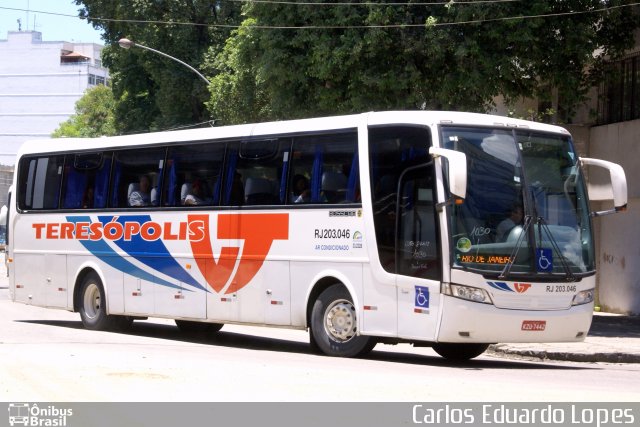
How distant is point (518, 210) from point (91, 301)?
9.01 metres

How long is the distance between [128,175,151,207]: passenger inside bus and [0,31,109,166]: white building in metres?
123

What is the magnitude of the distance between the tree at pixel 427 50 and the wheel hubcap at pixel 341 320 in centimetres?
786

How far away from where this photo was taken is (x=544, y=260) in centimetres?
1383

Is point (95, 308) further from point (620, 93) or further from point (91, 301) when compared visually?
point (620, 93)

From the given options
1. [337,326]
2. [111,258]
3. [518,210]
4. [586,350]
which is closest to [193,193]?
[111,258]

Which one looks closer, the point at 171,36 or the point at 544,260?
the point at 544,260

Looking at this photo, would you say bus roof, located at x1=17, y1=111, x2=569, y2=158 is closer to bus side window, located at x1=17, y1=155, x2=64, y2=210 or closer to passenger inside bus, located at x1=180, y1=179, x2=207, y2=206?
bus side window, located at x1=17, y1=155, x2=64, y2=210

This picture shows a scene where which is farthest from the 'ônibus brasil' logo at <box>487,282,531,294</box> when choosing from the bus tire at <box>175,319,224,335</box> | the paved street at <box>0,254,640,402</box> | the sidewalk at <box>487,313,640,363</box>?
the bus tire at <box>175,319,224,335</box>

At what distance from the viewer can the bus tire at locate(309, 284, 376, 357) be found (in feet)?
48.6

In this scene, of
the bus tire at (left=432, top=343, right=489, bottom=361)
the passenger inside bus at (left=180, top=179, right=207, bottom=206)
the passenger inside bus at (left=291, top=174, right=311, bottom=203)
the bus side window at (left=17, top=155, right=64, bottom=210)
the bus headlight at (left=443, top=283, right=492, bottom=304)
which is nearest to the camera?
the bus headlight at (left=443, top=283, right=492, bottom=304)

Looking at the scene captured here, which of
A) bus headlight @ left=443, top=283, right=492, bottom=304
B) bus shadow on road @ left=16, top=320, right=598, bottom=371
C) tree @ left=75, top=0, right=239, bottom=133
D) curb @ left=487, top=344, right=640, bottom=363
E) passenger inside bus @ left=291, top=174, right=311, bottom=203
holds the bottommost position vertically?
curb @ left=487, top=344, right=640, bottom=363

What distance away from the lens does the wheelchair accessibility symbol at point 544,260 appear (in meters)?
13.8

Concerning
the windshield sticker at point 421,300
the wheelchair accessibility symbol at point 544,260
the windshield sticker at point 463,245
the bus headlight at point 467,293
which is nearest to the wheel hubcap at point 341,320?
the windshield sticker at point 421,300

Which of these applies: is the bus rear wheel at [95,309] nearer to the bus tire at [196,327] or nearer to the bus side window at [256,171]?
the bus tire at [196,327]
